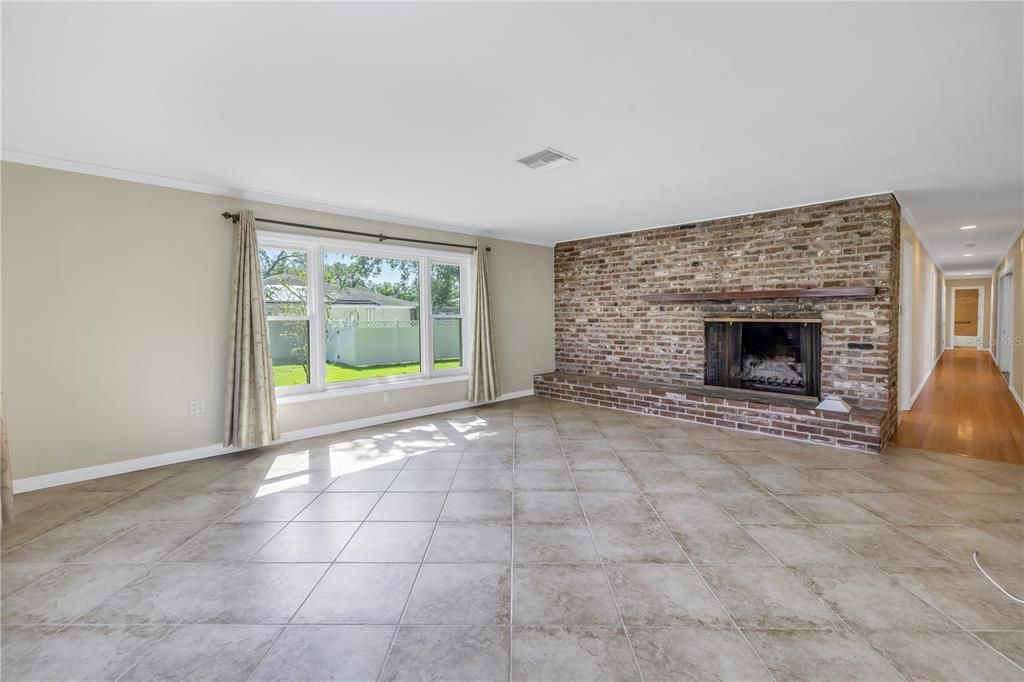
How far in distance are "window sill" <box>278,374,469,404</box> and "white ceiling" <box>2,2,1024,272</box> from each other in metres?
1.99

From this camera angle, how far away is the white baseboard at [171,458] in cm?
319

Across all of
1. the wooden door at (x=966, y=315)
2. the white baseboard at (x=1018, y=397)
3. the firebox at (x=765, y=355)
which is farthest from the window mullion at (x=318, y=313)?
the wooden door at (x=966, y=315)

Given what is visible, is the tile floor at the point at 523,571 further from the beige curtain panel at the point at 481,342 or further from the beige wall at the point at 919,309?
the beige wall at the point at 919,309

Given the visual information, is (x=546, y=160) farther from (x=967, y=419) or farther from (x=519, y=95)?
(x=967, y=419)

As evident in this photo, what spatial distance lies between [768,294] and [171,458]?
5.97 meters

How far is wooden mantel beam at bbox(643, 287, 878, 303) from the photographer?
417 cm

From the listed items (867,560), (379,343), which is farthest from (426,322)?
(867,560)

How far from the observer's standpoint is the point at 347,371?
492 centimetres

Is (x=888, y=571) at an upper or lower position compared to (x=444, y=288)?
lower

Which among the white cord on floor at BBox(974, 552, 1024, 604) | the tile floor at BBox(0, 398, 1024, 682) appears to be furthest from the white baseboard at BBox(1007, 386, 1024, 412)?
the white cord on floor at BBox(974, 552, 1024, 604)

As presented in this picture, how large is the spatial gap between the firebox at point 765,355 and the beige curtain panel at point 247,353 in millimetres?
4900

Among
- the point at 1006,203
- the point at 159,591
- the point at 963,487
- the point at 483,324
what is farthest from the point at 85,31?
the point at 1006,203

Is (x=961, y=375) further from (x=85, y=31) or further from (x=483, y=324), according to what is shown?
(x=85, y=31)

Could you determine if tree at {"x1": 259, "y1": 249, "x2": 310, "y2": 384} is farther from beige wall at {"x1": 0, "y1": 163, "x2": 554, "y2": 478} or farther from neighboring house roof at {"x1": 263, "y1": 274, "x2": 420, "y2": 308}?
beige wall at {"x1": 0, "y1": 163, "x2": 554, "y2": 478}
